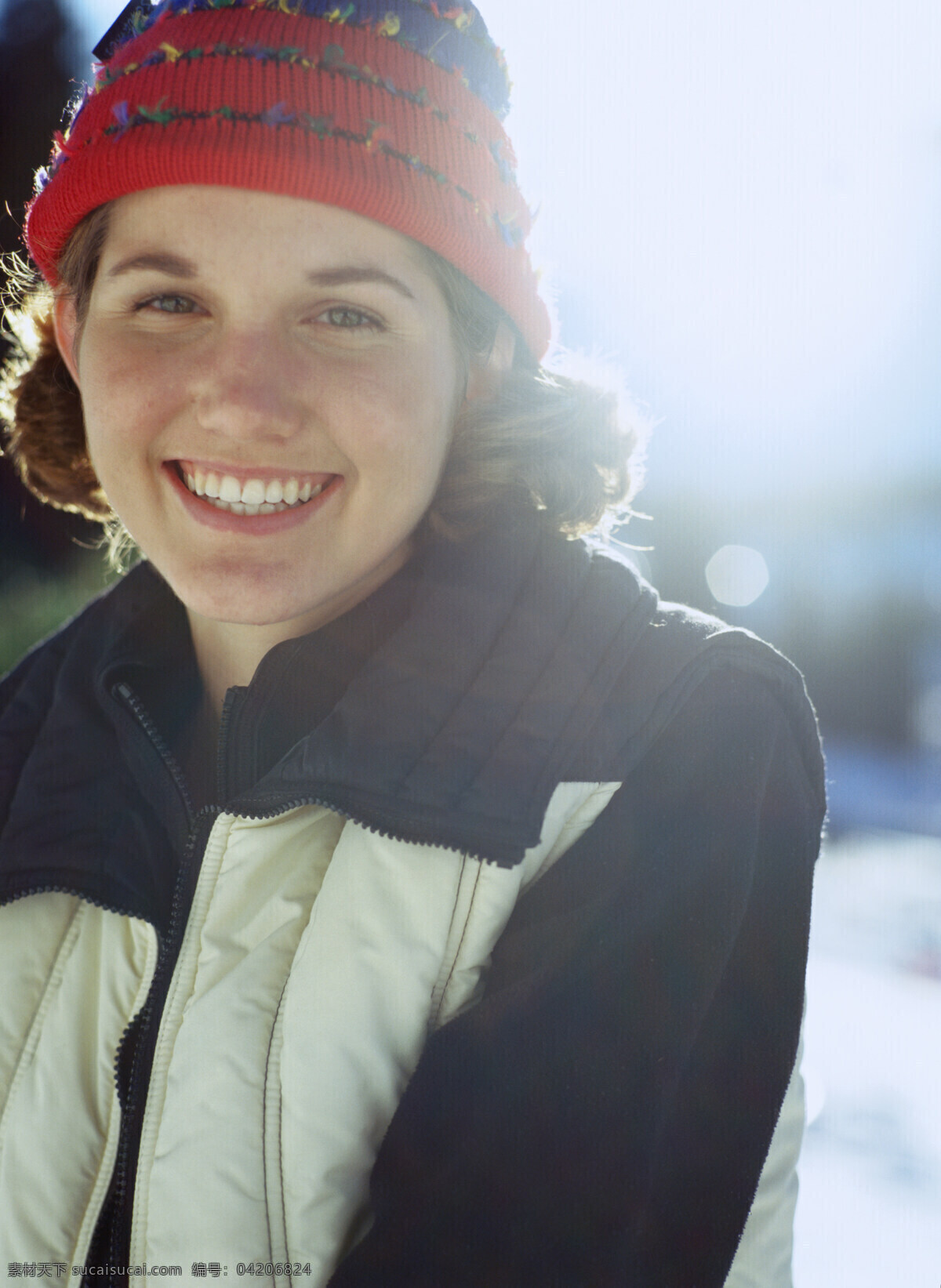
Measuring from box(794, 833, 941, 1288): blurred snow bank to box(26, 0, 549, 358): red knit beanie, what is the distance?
1.58 metres

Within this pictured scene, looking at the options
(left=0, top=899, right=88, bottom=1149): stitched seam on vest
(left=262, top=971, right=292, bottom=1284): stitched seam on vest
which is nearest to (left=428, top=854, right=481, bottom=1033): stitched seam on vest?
(left=262, top=971, right=292, bottom=1284): stitched seam on vest

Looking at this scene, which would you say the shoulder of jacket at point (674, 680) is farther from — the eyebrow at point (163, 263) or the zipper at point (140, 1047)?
the eyebrow at point (163, 263)

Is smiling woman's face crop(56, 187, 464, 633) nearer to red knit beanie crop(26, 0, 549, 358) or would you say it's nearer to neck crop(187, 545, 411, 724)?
red knit beanie crop(26, 0, 549, 358)

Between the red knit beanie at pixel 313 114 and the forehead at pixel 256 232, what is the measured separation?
0.8 inches

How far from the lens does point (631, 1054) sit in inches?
45.8

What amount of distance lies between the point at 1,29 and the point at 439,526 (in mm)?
6714

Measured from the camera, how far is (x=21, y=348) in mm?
2336

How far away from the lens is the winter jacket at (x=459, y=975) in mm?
1155

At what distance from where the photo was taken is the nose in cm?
137

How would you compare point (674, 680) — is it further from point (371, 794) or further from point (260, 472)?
point (260, 472)

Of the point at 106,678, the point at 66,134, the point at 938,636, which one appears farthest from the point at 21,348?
the point at 938,636

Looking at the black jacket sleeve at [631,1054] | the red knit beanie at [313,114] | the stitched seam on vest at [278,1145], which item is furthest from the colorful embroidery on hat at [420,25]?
the stitched seam on vest at [278,1145]

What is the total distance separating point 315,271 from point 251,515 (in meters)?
0.37

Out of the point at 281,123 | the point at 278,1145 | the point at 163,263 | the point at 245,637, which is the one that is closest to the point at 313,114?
the point at 281,123
